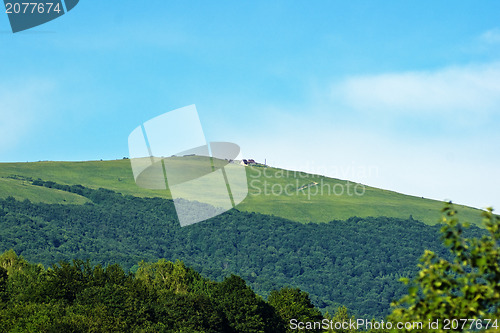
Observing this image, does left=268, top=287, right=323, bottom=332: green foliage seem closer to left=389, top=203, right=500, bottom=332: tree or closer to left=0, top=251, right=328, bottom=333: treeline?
left=0, top=251, right=328, bottom=333: treeline

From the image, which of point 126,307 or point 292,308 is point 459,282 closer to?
point 126,307

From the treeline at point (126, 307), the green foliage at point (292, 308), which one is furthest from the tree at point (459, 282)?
the green foliage at point (292, 308)

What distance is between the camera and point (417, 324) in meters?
17.5

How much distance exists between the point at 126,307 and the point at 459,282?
237ft

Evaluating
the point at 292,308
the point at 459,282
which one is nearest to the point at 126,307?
the point at 292,308

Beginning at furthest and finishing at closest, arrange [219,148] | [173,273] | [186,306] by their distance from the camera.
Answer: [173,273] < [186,306] < [219,148]

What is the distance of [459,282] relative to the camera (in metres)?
15.6

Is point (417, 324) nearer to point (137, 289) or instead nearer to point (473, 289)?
point (473, 289)

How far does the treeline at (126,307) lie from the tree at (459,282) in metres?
55.9

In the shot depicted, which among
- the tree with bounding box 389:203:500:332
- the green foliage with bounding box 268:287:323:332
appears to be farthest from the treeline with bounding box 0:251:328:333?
the tree with bounding box 389:203:500:332

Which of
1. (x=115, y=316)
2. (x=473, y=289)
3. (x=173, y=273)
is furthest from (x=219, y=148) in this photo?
(x=173, y=273)

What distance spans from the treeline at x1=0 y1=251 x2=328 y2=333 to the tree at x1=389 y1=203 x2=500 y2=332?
55.9 metres

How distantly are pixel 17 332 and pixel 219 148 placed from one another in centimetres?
3905

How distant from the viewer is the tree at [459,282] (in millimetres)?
15164
